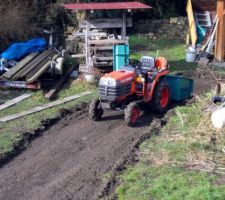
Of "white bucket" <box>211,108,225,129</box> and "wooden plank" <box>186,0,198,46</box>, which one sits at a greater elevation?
"wooden plank" <box>186,0,198,46</box>

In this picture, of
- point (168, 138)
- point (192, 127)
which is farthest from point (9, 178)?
point (192, 127)

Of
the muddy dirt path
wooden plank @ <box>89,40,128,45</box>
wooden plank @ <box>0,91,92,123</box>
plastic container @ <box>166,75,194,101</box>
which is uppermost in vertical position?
wooden plank @ <box>89,40,128,45</box>

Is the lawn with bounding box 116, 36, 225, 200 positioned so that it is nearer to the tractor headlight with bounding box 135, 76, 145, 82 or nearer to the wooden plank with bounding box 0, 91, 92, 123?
the tractor headlight with bounding box 135, 76, 145, 82

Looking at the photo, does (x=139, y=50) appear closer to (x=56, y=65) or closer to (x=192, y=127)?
(x=56, y=65)

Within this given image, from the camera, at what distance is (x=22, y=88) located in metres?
14.8

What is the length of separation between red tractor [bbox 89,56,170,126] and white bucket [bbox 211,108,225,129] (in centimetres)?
175

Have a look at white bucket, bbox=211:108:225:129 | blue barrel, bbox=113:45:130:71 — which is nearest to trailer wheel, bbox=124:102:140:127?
white bucket, bbox=211:108:225:129

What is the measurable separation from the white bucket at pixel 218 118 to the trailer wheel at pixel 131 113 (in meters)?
1.71

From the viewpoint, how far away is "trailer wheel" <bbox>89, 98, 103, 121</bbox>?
11.9 meters

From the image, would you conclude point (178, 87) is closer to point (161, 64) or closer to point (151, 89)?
point (161, 64)

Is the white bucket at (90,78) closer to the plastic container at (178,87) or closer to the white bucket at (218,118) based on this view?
the plastic container at (178,87)

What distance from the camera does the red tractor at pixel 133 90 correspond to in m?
11.5

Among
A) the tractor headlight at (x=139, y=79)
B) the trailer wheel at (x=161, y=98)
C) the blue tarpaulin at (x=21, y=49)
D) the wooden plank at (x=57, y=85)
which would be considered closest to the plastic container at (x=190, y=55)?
the wooden plank at (x=57, y=85)

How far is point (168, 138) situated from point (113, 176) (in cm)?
203
